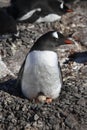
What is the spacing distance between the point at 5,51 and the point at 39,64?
244 cm

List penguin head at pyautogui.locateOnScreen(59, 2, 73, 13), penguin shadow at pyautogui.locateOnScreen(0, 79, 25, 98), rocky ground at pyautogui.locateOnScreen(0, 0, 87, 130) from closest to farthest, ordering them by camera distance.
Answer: rocky ground at pyautogui.locateOnScreen(0, 0, 87, 130)
penguin shadow at pyautogui.locateOnScreen(0, 79, 25, 98)
penguin head at pyautogui.locateOnScreen(59, 2, 73, 13)

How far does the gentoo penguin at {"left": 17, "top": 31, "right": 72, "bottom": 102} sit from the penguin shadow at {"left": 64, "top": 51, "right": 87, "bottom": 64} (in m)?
1.86

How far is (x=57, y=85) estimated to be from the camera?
247 inches

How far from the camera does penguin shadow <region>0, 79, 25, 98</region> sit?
21.2 feet

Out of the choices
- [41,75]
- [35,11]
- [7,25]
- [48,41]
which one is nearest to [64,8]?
[35,11]

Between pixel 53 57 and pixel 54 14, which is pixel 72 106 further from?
pixel 54 14

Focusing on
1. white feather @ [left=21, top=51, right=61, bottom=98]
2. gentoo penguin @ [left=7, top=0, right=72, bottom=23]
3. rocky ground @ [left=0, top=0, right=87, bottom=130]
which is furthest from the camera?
gentoo penguin @ [left=7, top=0, right=72, bottom=23]

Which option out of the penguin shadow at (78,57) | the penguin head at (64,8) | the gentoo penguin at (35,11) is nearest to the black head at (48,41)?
the penguin shadow at (78,57)

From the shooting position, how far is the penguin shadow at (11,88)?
6477 millimetres

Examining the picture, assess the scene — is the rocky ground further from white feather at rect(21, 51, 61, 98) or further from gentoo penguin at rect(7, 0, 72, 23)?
gentoo penguin at rect(7, 0, 72, 23)

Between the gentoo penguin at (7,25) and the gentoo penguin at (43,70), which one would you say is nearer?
the gentoo penguin at (43,70)

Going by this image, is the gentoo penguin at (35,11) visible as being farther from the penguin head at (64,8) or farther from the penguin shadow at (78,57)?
the penguin shadow at (78,57)

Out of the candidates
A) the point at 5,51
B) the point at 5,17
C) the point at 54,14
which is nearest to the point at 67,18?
the point at 54,14

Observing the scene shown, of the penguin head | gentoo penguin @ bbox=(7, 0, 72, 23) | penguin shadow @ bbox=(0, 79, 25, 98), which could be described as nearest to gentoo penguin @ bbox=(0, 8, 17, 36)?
gentoo penguin @ bbox=(7, 0, 72, 23)
